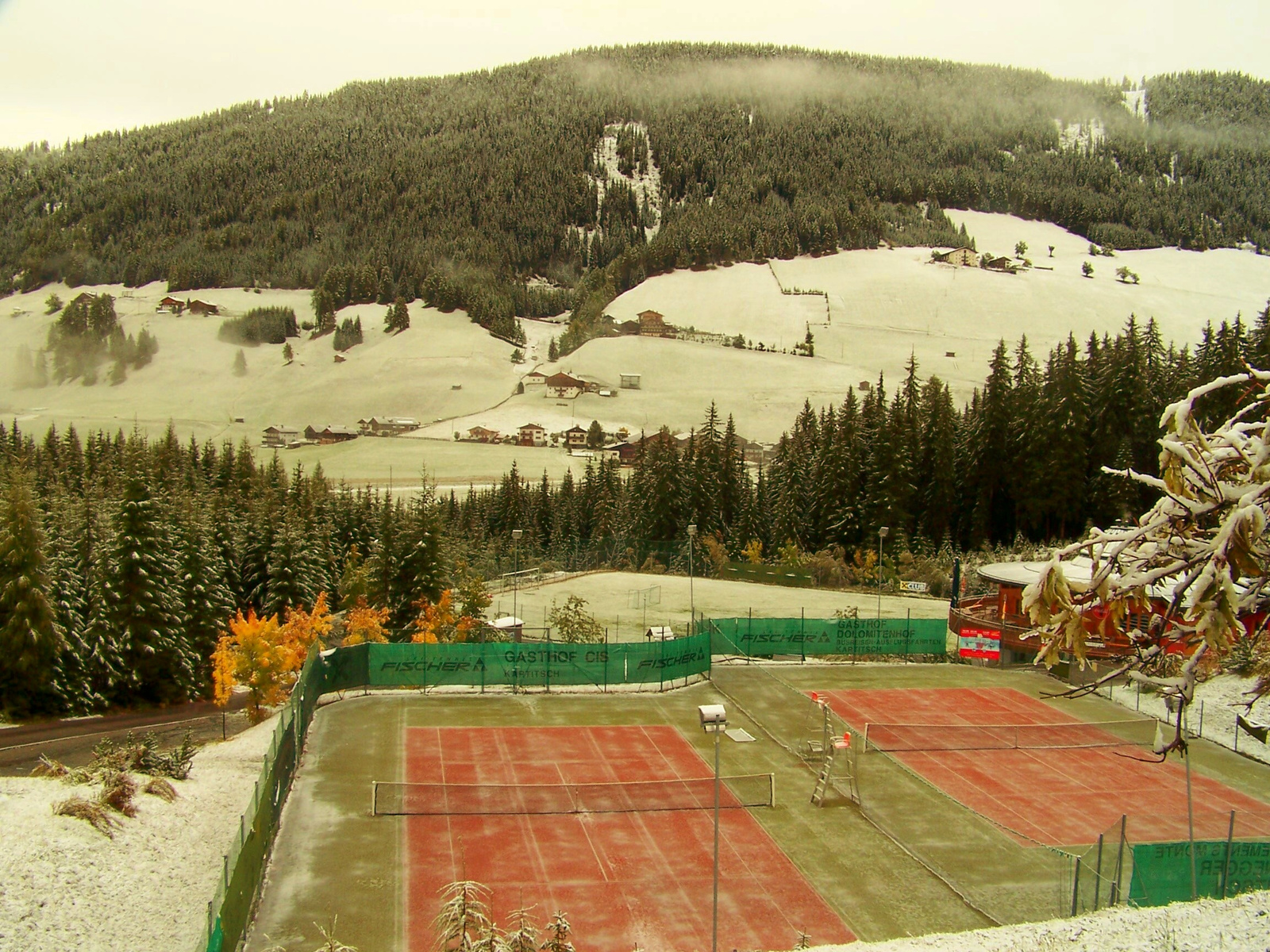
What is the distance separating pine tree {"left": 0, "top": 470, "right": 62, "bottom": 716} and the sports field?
19.2 m

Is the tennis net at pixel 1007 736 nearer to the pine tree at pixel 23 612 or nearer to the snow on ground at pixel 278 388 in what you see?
the pine tree at pixel 23 612

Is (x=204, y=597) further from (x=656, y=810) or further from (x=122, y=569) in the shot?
(x=656, y=810)

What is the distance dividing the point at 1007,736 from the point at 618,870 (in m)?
17.5

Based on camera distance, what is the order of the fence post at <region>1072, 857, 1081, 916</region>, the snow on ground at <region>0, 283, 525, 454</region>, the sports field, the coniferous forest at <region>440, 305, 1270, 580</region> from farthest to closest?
the snow on ground at <region>0, 283, 525, 454</region>
the coniferous forest at <region>440, 305, 1270, 580</region>
the sports field
the fence post at <region>1072, 857, 1081, 916</region>

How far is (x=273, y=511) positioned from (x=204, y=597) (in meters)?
11.3

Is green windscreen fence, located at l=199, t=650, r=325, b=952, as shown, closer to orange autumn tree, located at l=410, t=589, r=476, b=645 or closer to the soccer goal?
orange autumn tree, located at l=410, t=589, r=476, b=645

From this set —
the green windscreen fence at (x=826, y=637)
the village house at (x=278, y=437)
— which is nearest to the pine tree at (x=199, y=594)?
the green windscreen fence at (x=826, y=637)

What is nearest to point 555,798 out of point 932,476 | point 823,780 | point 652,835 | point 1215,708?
point 652,835

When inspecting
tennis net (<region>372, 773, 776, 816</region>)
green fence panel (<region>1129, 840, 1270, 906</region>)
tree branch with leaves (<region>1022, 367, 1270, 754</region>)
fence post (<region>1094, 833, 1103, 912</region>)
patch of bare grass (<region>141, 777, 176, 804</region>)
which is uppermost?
tree branch with leaves (<region>1022, 367, 1270, 754</region>)

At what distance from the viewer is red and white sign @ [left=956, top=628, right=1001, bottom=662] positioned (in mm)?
47188

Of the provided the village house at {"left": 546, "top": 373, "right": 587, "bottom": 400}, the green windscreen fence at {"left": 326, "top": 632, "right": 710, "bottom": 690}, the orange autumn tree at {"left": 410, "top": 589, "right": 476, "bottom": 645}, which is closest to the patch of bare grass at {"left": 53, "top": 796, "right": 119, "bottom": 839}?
the green windscreen fence at {"left": 326, "top": 632, "right": 710, "bottom": 690}

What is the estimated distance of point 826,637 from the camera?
154ft

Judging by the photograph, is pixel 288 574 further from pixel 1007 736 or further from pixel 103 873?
pixel 1007 736

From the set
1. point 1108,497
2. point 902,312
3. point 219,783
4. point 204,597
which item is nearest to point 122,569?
point 204,597
